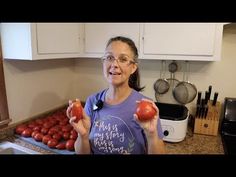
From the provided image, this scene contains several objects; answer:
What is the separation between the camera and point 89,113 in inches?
41.9

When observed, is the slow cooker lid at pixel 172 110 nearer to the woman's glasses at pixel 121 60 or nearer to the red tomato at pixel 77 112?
the woman's glasses at pixel 121 60

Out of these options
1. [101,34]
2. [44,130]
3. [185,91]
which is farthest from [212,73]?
[44,130]

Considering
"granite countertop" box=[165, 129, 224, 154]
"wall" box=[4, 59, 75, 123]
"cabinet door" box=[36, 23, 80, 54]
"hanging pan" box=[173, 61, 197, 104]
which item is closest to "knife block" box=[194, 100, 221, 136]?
"granite countertop" box=[165, 129, 224, 154]

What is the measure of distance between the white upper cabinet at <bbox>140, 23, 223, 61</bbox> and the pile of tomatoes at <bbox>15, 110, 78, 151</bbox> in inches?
32.7

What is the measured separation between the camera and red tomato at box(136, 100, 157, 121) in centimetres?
77

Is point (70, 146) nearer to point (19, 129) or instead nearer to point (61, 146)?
point (61, 146)

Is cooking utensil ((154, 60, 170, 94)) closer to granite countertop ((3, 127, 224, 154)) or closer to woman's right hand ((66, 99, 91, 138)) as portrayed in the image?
granite countertop ((3, 127, 224, 154))

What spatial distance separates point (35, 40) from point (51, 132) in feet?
2.14

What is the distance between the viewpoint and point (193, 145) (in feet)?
4.86
